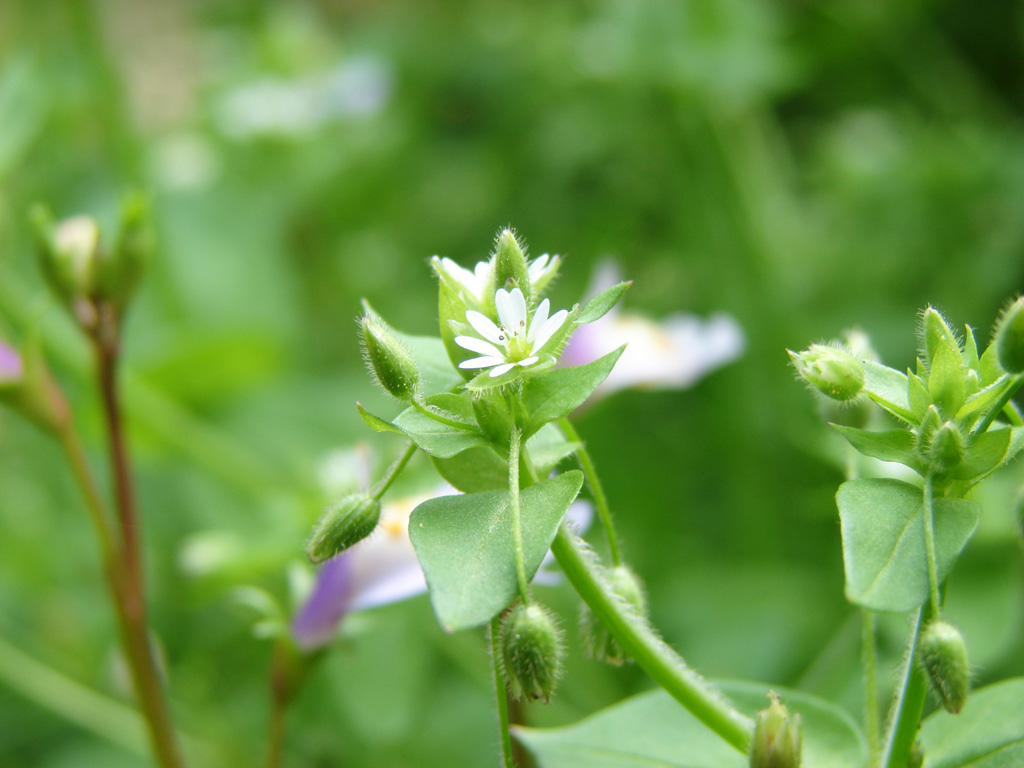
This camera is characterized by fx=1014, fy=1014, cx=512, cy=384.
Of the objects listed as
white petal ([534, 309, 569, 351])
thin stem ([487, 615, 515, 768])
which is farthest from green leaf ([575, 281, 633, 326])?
thin stem ([487, 615, 515, 768])

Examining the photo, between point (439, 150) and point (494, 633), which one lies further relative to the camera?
point (439, 150)

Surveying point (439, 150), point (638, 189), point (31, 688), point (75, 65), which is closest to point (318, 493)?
point (31, 688)

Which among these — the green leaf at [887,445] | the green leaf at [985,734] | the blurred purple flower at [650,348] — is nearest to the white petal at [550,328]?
the green leaf at [887,445]

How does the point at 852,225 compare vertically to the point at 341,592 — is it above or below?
above

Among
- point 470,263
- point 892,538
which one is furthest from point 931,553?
point 470,263

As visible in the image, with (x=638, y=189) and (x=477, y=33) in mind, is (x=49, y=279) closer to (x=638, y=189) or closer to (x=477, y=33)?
(x=638, y=189)
